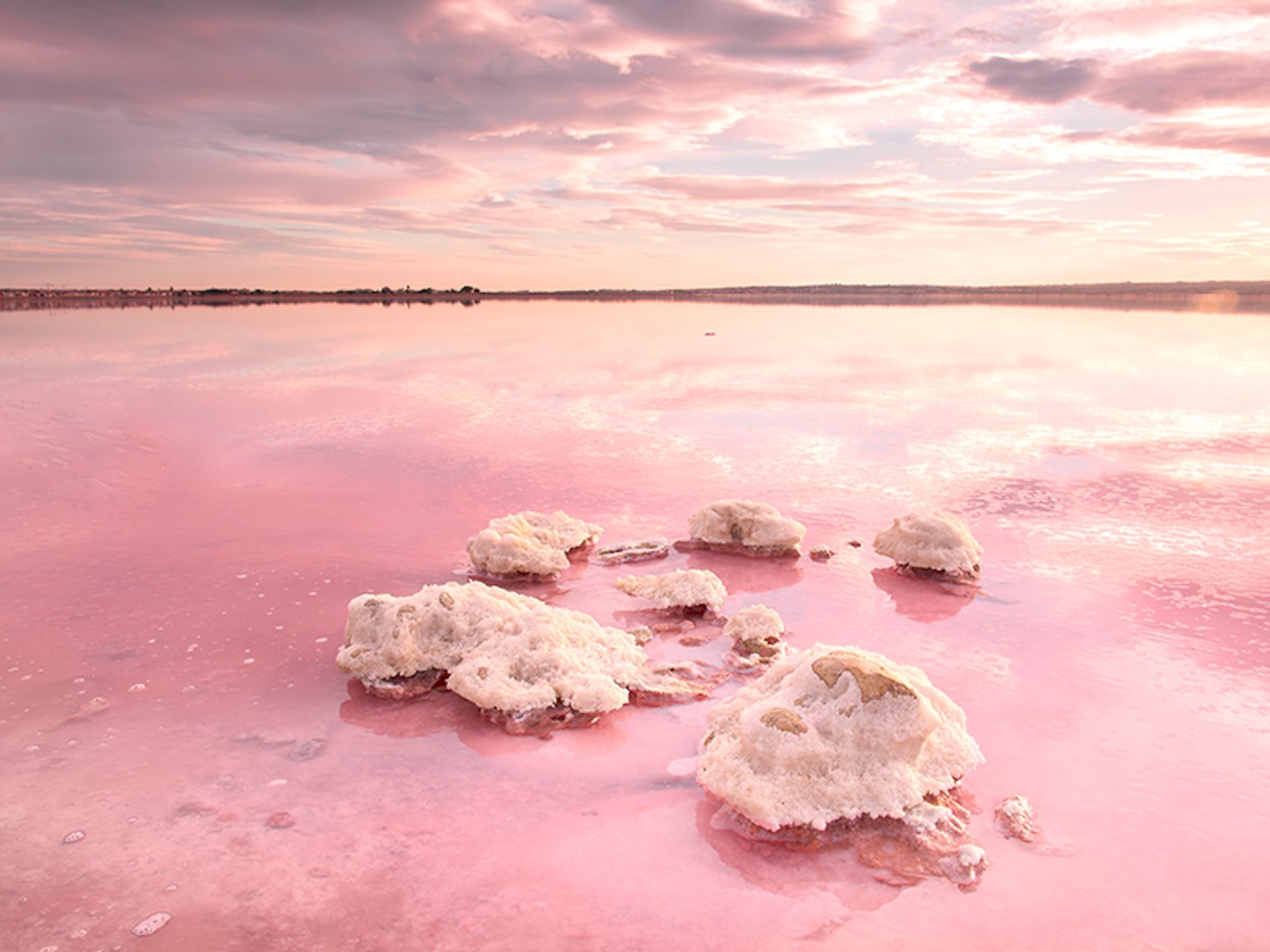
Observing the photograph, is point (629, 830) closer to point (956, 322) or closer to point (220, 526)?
point (220, 526)

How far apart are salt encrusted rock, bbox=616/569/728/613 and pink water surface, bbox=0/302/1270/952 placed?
0.22 metres

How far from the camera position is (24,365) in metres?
25.0

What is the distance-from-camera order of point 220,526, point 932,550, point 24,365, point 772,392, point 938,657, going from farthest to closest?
1. point 24,365
2. point 772,392
3. point 220,526
4. point 932,550
5. point 938,657

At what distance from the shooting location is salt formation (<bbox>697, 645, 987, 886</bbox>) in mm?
4051

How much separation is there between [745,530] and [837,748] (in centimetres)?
439

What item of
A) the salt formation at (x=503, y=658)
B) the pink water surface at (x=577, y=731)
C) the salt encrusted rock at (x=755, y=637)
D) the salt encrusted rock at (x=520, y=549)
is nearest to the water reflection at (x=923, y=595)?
the pink water surface at (x=577, y=731)

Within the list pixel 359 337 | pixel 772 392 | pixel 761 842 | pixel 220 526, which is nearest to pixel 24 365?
pixel 359 337

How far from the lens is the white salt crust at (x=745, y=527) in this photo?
28.1 ft

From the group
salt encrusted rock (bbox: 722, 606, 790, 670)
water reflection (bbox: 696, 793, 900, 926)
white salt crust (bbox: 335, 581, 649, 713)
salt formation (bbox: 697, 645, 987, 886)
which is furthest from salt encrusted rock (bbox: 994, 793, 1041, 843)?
white salt crust (bbox: 335, 581, 649, 713)

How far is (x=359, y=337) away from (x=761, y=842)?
39569mm

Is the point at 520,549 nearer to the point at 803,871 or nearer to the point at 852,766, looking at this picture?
the point at 852,766

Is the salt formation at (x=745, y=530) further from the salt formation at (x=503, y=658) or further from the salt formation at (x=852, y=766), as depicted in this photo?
the salt formation at (x=852, y=766)

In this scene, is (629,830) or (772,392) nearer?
(629,830)

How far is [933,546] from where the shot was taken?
7.97 metres
